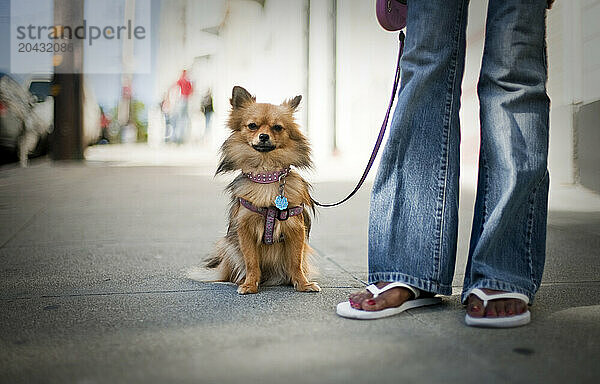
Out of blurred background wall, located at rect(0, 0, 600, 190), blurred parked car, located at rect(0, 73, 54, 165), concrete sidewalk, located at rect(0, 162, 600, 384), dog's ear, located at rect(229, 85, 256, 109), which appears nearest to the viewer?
concrete sidewalk, located at rect(0, 162, 600, 384)

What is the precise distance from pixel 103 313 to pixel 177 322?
281 millimetres

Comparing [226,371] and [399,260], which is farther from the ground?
[399,260]

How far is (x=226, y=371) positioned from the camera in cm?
→ 128

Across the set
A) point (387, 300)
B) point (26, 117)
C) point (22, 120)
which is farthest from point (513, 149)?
A: point (26, 117)

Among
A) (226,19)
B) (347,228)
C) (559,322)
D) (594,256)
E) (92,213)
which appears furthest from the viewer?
(226,19)

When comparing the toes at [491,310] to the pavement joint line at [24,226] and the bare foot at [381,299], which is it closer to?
the bare foot at [381,299]

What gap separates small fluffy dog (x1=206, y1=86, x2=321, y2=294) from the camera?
217 centimetres

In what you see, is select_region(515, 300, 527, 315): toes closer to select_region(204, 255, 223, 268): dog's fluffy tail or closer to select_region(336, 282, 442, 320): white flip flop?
select_region(336, 282, 442, 320): white flip flop

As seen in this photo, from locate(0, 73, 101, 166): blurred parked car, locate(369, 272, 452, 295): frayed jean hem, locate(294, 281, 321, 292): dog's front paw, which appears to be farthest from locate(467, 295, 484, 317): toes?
locate(0, 73, 101, 166): blurred parked car

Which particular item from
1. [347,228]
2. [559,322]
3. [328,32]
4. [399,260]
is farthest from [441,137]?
[328,32]

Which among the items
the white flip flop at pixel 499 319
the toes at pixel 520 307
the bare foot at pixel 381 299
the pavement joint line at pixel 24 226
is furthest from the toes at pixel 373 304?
the pavement joint line at pixel 24 226

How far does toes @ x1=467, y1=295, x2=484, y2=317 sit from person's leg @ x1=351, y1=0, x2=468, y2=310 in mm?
133

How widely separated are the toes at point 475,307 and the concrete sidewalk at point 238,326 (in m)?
0.04

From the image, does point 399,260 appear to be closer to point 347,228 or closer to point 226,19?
point 347,228
